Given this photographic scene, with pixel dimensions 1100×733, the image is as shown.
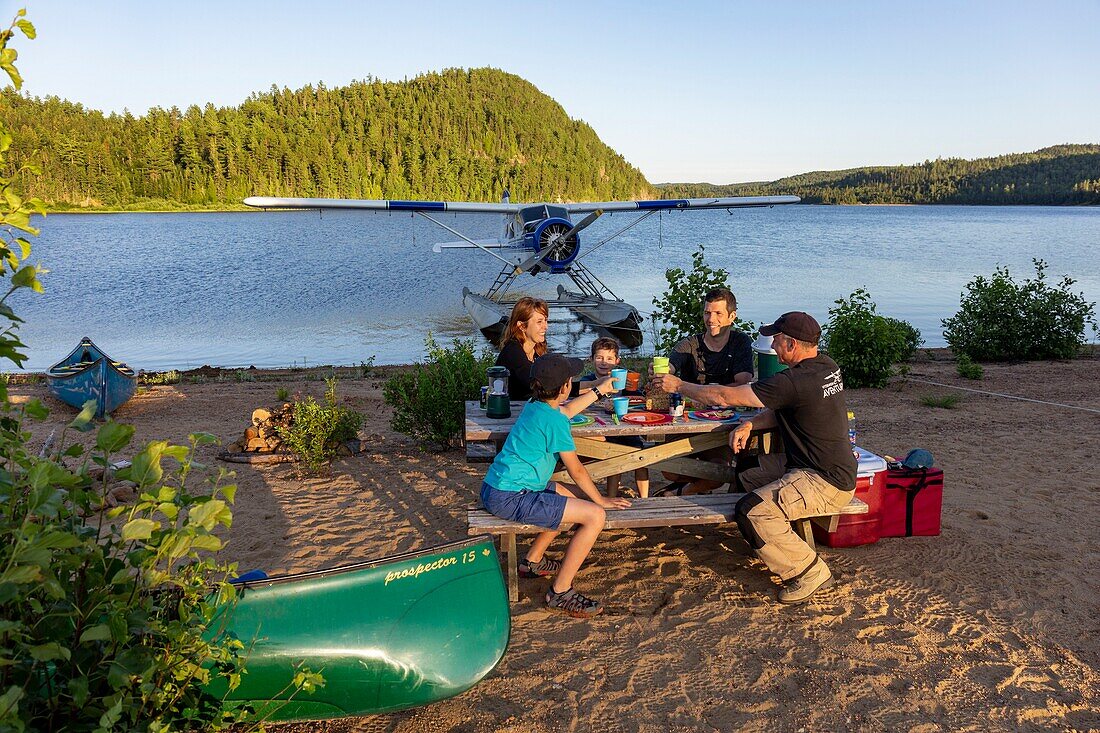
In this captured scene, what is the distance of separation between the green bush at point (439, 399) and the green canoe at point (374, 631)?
13.4 ft

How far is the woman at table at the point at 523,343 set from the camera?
5566 millimetres

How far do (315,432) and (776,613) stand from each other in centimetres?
436

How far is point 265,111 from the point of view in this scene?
434 ft

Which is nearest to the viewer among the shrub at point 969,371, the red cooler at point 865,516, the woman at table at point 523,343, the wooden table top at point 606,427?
the wooden table top at point 606,427

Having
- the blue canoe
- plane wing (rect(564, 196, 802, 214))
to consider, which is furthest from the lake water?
the blue canoe

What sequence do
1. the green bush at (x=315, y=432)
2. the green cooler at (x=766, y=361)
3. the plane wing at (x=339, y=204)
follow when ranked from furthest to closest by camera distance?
the plane wing at (x=339, y=204)
the green bush at (x=315, y=432)
the green cooler at (x=766, y=361)

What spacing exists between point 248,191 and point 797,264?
85390 millimetres

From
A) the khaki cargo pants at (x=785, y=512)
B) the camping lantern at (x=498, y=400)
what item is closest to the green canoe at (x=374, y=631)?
the khaki cargo pants at (x=785, y=512)

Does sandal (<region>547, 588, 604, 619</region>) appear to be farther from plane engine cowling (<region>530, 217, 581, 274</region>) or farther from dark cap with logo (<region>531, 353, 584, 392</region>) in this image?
plane engine cowling (<region>530, 217, 581, 274</region>)

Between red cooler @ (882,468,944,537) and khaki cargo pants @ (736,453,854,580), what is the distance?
785 millimetres

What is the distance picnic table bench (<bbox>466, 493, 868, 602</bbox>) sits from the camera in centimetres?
412

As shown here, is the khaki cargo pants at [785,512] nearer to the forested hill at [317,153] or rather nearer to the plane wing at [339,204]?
the plane wing at [339,204]

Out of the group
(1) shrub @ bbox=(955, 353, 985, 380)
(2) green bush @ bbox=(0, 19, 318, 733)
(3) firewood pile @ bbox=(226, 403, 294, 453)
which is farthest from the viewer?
(1) shrub @ bbox=(955, 353, 985, 380)

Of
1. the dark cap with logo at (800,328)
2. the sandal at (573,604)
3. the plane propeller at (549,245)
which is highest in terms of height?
the plane propeller at (549,245)
